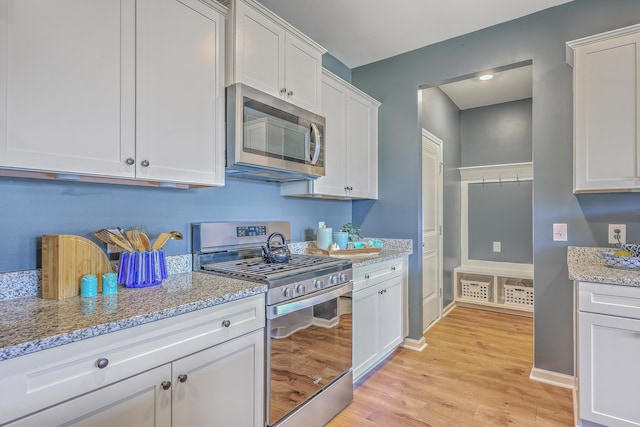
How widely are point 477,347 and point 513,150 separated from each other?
2572mm

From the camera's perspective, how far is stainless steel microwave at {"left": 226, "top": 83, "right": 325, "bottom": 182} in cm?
173

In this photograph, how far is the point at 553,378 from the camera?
7.78ft

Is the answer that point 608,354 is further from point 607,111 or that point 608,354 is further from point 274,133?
point 274,133

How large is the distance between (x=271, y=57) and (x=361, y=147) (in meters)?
1.25

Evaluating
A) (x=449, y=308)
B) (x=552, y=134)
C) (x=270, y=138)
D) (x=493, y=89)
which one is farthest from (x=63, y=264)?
(x=493, y=89)

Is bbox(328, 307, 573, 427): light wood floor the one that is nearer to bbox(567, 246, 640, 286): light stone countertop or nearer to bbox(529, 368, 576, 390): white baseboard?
bbox(529, 368, 576, 390): white baseboard

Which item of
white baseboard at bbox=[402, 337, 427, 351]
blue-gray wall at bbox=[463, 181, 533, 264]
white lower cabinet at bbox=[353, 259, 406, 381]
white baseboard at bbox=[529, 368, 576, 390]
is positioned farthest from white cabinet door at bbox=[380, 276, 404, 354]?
blue-gray wall at bbox=[463, 181, 533, 264]

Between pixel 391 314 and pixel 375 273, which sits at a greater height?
pixel 375 273

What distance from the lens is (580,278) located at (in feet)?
5.78

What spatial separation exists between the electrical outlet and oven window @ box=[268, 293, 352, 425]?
179 centimetres

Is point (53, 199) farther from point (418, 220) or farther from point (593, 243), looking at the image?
point (593, 243)

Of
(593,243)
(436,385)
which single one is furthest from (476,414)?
(593,243)

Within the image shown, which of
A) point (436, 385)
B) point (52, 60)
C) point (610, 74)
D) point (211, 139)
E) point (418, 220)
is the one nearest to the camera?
point (52, 60)

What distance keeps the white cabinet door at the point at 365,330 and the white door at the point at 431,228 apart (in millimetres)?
1113
